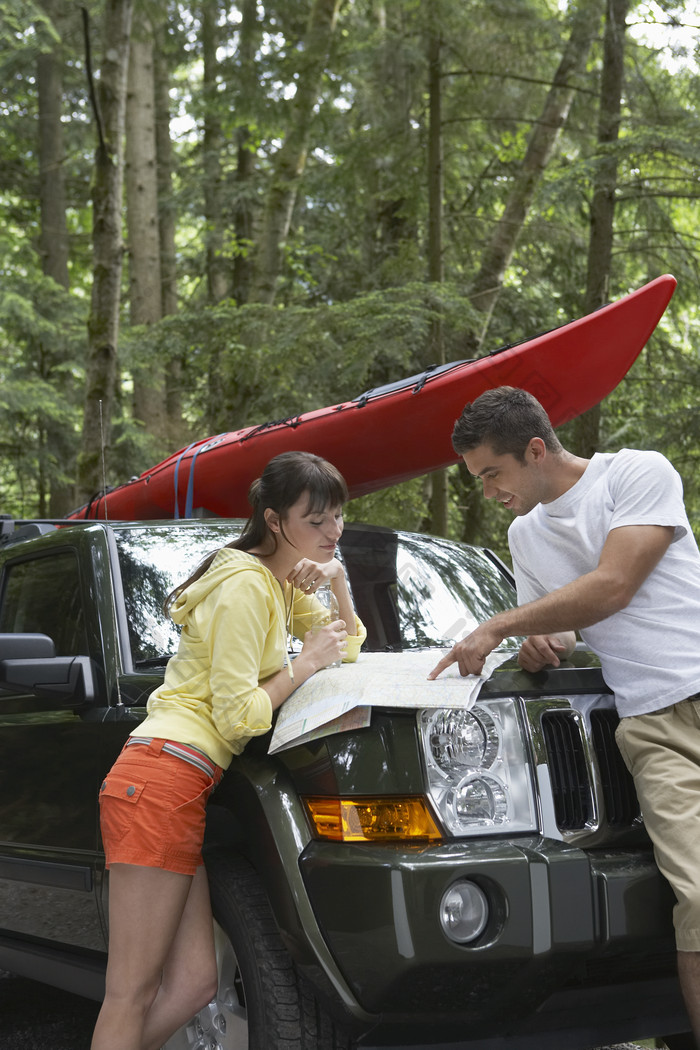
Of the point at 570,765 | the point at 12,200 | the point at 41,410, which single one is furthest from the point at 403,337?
the point at 12,200

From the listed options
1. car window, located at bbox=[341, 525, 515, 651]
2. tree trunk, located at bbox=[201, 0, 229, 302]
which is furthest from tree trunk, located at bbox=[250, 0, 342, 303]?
car window, located at bbox=[341, 525, 515, 651]

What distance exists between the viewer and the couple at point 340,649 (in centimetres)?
281

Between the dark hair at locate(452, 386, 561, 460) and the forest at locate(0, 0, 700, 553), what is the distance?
263 inches

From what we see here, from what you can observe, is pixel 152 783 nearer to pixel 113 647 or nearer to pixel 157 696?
pixel 157 696

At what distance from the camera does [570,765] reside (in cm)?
294

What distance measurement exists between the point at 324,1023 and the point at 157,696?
0.93 m

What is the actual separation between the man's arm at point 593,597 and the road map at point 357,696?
0.35ft

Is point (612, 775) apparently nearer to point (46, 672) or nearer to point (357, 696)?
point (357, 696)

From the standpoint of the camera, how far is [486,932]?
2.58 meters

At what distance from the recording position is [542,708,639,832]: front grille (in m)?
2.88

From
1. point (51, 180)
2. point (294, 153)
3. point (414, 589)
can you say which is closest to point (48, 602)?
point (414, 589)

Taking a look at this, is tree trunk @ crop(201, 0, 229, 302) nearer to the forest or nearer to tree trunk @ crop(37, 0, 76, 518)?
the forest

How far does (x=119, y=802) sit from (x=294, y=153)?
11376 mm

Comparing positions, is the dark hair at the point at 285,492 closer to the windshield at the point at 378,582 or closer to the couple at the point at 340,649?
the couple at the point at 340,649
